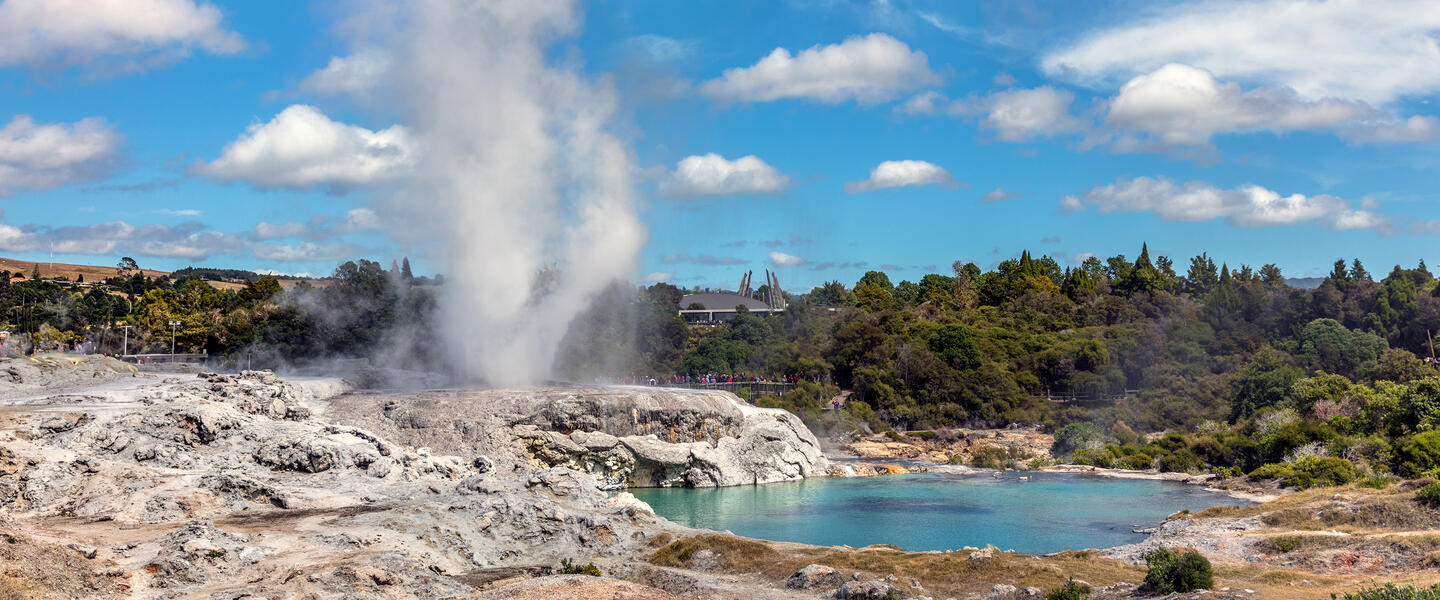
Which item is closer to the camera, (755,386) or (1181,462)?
(1181,462)

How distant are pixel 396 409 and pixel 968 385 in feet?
135

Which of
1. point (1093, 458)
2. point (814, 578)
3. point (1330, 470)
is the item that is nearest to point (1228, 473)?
point (1330, 470)

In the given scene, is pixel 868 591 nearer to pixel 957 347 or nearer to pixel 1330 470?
pixel 1330 470

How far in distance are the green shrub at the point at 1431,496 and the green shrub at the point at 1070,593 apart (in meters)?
15.6

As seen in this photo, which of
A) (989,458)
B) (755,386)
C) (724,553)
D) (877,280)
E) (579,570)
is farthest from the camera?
(877,280)

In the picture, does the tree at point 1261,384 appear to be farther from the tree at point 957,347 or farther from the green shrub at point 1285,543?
the green shrub at point 1285,543

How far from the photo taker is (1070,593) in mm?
21078

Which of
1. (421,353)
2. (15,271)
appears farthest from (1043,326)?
(15,271)

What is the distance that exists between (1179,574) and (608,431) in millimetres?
28528

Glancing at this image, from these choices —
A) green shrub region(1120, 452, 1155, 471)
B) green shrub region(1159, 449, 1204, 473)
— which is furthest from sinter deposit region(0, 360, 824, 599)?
green shrub region(1159, 449, 1204, 473)

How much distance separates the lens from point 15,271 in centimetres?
12575

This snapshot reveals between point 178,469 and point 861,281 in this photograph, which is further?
point 861,281

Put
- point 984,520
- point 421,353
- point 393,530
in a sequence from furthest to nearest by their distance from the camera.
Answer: point 421,353 < point 984,520 < point 393,530

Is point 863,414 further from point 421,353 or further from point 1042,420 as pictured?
point 421,353
